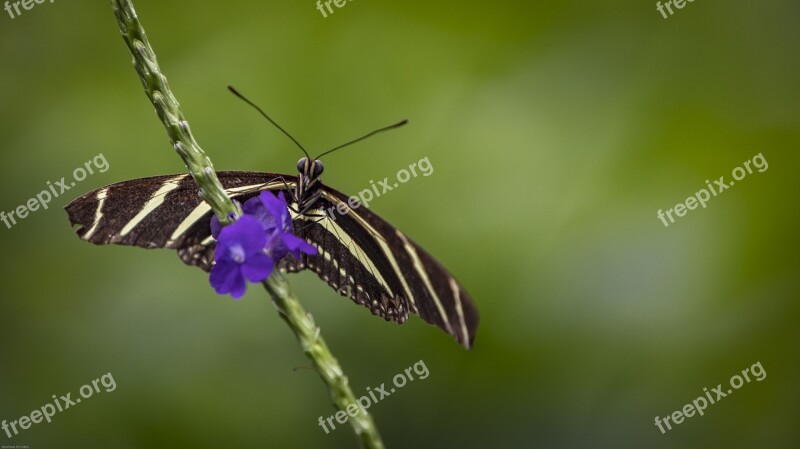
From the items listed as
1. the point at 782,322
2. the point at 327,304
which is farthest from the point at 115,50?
the point at 782,322

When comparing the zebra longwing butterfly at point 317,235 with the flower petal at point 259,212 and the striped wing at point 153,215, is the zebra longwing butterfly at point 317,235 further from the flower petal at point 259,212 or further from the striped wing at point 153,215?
the flower petal at point 259,212

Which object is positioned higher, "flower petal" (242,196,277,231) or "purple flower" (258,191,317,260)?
"flower petal" (242,196,277,231)

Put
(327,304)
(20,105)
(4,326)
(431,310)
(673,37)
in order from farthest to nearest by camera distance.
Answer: (673,37) < (20,105) < (4,326) < (327,304) < (431,310)

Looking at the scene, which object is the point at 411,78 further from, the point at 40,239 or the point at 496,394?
the point at 40,239

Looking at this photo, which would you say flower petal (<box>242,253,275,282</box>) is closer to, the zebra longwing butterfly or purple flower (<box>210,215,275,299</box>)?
purple flower (<box>210,215,275,299</box>)

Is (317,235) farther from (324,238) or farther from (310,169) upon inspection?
(310,169)

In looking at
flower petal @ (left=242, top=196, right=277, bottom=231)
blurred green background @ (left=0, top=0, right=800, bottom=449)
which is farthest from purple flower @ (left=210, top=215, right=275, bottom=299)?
blurred green background @ (left=0, top=0, right=800, bottom=449)

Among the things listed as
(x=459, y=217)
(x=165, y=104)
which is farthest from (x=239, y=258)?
(x=459, y=217)
